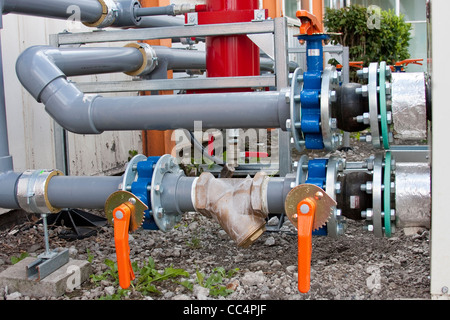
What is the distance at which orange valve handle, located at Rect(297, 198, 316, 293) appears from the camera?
4.21 ft

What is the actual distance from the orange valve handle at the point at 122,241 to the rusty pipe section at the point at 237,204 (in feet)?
0.78

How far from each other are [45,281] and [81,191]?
39cm

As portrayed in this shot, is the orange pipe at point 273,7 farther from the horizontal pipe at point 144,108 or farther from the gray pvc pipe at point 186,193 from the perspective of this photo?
the gray pvc pipe at point 186,193

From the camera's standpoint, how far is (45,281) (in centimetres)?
183

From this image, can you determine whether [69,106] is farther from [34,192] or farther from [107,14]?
[107,14]

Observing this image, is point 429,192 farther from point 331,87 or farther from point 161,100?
point 161,100

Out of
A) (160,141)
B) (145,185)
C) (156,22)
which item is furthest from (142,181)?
(160,141)

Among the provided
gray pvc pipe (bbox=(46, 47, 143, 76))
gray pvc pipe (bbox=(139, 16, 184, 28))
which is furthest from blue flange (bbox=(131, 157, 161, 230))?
gray pvc pipe (bbox=(139, 16, 184, 28))

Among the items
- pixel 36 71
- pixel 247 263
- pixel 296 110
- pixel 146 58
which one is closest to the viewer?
pixel 296 110

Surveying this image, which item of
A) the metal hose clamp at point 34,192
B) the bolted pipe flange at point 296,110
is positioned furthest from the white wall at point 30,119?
the bolted pipe flange at point 296,110

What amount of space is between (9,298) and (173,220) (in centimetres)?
66

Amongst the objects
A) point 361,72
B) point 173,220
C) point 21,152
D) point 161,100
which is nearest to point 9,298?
point 173,220
